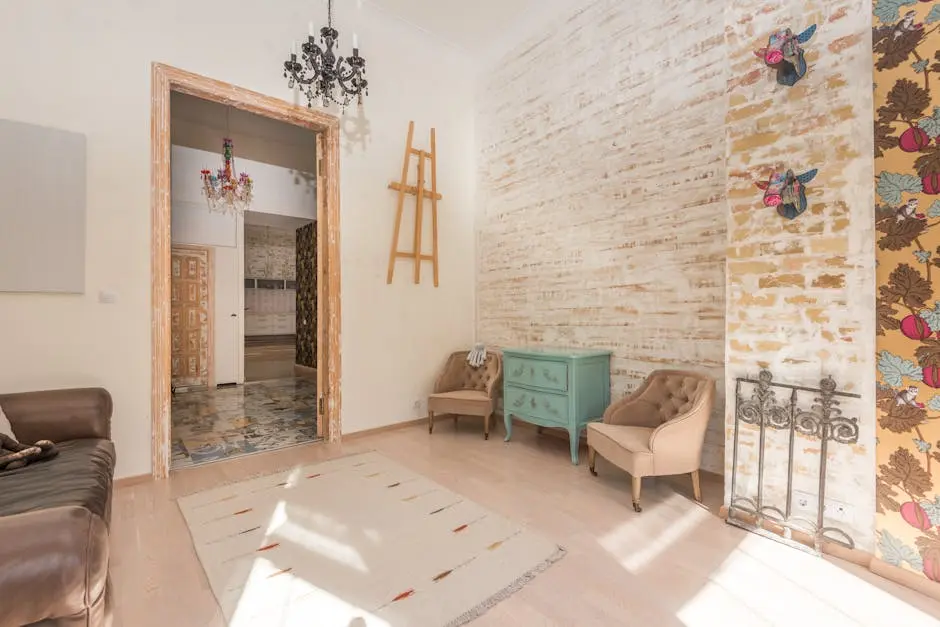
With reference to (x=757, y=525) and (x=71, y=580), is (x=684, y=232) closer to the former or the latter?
(x=757, y=525)

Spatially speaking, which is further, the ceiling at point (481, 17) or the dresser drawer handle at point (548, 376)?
the ceiling at point (481, 17)

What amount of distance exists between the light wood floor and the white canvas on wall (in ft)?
5.03

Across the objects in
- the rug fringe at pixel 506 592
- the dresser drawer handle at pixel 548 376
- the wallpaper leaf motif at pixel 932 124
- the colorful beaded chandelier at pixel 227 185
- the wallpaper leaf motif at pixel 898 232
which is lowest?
the rug fringe at pixel 506 592

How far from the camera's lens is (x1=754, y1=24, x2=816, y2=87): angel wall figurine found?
2.16 m

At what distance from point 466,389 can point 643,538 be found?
2.54m

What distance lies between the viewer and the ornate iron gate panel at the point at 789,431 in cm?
211

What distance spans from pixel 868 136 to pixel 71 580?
3433mm

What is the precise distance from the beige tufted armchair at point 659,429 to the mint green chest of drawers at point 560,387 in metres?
0.33

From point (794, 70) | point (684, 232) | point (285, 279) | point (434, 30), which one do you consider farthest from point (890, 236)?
point (285, 279)

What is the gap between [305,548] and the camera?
2.20m

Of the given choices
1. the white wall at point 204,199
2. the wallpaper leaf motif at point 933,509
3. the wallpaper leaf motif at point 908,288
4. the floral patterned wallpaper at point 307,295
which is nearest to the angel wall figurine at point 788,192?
the wallpaper leaf motif at point 908,288

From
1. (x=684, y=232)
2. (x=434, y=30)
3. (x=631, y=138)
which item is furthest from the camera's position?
(x=434, y=30)

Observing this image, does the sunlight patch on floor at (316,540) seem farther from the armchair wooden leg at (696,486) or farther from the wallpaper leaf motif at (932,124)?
the wallpaper leaf motif at (932,124)

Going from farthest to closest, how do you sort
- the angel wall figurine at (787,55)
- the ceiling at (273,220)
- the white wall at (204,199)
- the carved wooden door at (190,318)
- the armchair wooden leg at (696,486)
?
the ceiling at (273,220), the carved wooden door at (190,318), the white wall at (204,199), the armchair wooden leg at (696,486), the angel wall figurine at (787,55)
